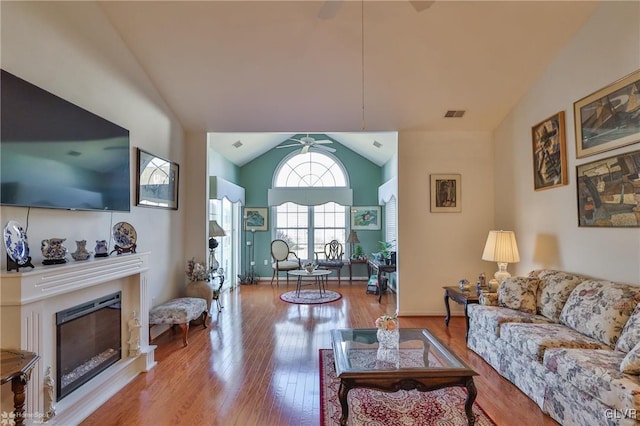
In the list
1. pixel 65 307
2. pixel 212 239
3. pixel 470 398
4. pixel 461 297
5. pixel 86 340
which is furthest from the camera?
pixel 212 239

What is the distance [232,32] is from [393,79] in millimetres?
1951

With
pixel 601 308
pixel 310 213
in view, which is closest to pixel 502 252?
pixel 601 308

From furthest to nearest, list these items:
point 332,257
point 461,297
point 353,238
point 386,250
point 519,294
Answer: point 332,257, point 353,238, point 386,250, point 461,297, point 519,294

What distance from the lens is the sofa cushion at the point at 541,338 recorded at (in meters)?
2.46

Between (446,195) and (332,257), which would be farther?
(332,257)

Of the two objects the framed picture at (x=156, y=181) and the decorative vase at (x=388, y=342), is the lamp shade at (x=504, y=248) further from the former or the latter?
the framed picture at (x=156, y=181)

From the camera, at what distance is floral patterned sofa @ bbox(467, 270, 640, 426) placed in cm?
191

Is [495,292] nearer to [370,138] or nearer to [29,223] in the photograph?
[370,138]

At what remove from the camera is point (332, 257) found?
7.93m

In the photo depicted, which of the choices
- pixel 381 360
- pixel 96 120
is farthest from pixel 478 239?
pixel 96 120

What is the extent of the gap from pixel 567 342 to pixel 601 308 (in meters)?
0.41

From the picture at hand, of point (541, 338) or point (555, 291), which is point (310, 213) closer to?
point (555, 291)

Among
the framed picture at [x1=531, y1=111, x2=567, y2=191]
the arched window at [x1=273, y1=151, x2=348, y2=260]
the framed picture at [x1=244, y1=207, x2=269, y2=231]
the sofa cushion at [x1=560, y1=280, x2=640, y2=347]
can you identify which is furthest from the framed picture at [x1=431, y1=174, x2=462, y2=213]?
the framed picture at [x1=244, y1=207, x2=269, y2=231]

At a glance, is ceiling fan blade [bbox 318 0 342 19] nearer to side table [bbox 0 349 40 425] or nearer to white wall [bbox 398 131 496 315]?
white wall [bbox 398 131 496 315]
